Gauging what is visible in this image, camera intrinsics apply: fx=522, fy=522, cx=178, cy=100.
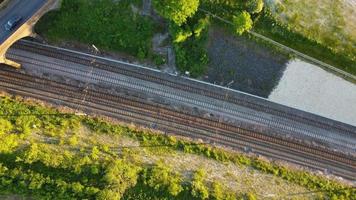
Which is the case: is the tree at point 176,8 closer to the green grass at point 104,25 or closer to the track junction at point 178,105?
the green grass at point 104,25

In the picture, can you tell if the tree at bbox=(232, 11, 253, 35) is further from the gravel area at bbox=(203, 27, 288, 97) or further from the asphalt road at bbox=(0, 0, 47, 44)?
the asphalt road at bbox=(0, 0, 47, 44)

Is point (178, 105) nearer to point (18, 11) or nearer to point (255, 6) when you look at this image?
point (255, 6)

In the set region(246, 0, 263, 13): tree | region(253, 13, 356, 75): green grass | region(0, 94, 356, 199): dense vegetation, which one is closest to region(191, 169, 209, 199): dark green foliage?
region(0, 94, 356, 199): dense vegetation

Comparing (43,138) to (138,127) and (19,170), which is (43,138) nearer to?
(19,170)

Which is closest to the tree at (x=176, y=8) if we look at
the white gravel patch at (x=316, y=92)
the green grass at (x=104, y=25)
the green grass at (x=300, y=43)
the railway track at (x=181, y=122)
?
the green grass at (x=104, y=25)

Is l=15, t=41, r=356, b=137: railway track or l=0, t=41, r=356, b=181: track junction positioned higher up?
l=15, t=41, r=356, b=137: railway track

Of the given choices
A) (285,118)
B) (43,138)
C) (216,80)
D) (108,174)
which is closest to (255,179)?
(285,118)
